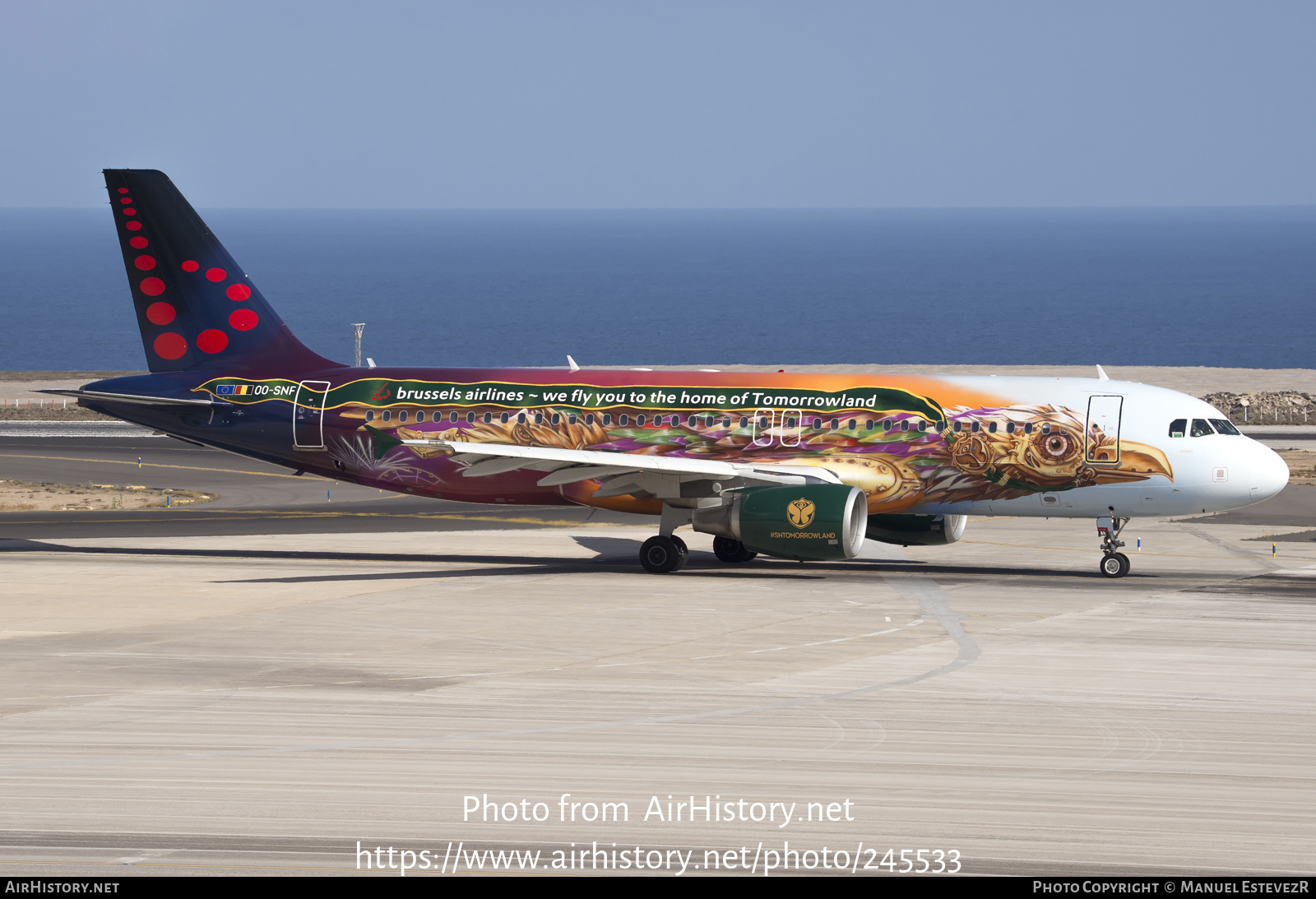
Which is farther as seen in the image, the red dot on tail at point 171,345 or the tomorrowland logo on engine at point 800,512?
the red dot on tail at point 171,345

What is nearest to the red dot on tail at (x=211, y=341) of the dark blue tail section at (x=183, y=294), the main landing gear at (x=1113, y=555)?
the dark blue tail section at (x=183, y=294)

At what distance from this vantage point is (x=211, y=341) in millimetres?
41125

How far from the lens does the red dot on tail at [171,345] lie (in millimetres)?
41281

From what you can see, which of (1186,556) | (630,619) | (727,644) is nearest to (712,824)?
(727,644)

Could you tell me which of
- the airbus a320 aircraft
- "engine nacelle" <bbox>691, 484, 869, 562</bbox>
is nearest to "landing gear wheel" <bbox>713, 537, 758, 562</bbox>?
the airbus a320 aircraft

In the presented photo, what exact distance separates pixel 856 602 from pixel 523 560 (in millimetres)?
11044

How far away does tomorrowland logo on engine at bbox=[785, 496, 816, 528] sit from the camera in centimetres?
3419

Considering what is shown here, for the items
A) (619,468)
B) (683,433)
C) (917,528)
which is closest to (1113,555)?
(917,528)

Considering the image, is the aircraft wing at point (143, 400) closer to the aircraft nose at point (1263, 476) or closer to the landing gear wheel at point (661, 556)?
the landing gear wheel at point (661, 556)

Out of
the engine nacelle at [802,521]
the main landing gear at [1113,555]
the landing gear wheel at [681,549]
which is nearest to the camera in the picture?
the engine nacelle at [802,521]

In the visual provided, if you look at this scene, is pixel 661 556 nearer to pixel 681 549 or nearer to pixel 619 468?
pixel 681 549

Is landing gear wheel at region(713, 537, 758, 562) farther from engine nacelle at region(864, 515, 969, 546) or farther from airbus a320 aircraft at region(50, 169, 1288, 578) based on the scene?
engine nacelle at region(864, 515, 969, 546)

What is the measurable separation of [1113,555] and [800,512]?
842 centimetres

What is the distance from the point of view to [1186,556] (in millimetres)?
40875
